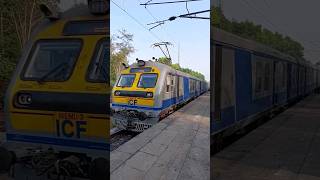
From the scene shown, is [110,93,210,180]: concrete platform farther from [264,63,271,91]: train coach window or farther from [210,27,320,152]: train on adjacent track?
[264,63,271,91]: train coach window

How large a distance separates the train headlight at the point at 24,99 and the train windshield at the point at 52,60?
0.18 m

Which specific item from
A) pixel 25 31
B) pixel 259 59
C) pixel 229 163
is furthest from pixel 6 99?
pixel 259 59

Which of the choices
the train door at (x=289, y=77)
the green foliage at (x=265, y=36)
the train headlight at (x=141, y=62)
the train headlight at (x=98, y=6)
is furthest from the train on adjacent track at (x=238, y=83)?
the train door at (x=289, y=77)

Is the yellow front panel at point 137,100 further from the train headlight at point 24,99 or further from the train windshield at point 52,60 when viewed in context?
the train headlight at point 24,99

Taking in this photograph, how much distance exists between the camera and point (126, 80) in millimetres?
1944

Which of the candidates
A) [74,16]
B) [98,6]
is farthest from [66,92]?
[98,6]

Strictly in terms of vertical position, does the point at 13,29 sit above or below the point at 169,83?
above

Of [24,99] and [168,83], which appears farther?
[24,99]

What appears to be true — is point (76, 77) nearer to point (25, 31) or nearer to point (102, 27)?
point (102, 27)

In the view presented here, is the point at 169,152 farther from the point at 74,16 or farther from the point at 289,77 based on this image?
the point at 289,77

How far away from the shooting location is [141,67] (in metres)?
1.84

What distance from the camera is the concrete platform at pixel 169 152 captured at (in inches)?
72.2

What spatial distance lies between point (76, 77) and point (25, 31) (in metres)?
1.77

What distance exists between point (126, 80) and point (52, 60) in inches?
80.9
